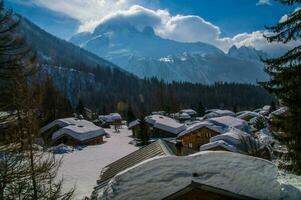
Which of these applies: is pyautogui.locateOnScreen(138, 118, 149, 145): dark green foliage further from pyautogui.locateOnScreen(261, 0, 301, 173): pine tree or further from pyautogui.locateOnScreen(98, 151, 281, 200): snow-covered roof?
pyautogui.locateOnScreen(98, 151, 281, 200): snow-covered roof

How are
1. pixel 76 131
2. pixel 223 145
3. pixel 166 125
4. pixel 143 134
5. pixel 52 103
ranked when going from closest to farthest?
1. pixel 223 145
2. pixel 143 134
3. pixel 76 131
4. pixel 166 125
5. pixel 52 103

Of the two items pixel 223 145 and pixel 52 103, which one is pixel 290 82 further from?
pixel 52 103

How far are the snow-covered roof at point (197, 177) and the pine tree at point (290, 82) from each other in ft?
17.1

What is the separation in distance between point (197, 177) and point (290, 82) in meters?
7.07

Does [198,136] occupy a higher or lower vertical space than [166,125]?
lower

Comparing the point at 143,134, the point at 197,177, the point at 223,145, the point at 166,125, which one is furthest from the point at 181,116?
the point at 197,177

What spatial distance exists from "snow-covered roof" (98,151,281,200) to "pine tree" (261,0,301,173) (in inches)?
205

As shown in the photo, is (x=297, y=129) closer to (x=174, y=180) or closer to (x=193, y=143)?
(x=174, y=180)

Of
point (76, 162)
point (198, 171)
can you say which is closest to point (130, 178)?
point (198, 171)

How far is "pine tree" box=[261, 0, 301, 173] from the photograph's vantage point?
588 inches

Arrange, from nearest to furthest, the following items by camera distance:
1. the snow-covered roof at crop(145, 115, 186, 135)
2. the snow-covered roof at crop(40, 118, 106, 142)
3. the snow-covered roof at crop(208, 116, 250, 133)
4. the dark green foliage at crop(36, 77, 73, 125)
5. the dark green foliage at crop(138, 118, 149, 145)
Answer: the dark green foliage at crop(138, 118, 149, 145) → the snow-covered roof at crop(40, 118, 106, 142) → the snow-covered roof at crop(208, 116, 250, 133) → the snow-covered roof at crop(145, 115, 186, 135) → the dark green foliage at crop(36, 77, 73, 125)

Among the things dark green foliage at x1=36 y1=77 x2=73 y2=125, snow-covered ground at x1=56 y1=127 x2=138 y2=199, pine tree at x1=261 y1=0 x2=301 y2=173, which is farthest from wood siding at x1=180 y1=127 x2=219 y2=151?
pine tree at x1=261 y1=0 x2=301 y2=173

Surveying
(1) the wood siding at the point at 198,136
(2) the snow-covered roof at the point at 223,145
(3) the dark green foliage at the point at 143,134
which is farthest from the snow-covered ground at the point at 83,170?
(1) the wood siding at the point at 198,136

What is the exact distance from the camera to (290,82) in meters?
15.6
